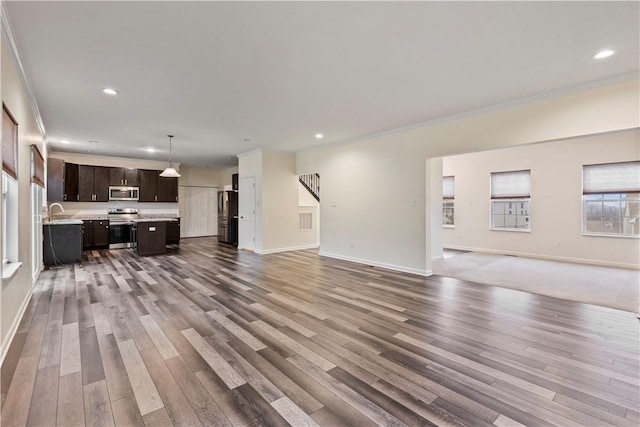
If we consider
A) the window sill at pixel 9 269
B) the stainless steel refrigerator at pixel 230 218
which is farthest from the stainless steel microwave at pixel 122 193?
the window sill at pixel 9 269

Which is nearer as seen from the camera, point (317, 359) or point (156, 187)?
point (317, 359)

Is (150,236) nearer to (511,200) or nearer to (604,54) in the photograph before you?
(604,54)

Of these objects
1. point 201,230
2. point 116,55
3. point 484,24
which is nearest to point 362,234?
point 484,24

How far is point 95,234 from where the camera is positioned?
26.8ft

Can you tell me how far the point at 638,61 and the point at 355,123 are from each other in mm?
3450

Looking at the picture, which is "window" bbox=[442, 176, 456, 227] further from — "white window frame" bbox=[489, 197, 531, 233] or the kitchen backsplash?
the kitchen backsplash

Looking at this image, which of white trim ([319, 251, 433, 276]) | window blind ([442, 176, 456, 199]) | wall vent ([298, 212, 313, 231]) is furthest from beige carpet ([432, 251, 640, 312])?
wall vent ([298, 212, 313, 231])

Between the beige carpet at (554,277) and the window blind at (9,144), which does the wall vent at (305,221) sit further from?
the window blind at (9,144)

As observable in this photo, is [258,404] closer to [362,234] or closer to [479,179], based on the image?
[362,234]

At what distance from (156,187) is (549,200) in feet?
35.9

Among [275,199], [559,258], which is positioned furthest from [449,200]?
[275,199]

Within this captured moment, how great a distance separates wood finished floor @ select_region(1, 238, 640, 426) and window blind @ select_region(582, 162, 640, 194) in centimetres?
416

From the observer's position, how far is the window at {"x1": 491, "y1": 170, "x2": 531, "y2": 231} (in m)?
7.30

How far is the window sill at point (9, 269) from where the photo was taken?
254cm
